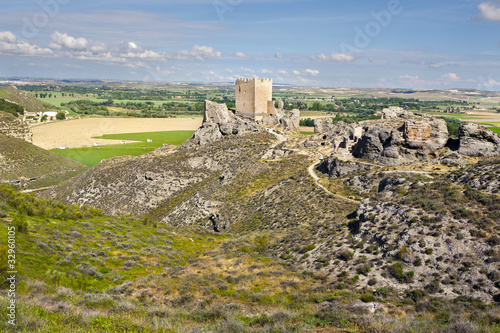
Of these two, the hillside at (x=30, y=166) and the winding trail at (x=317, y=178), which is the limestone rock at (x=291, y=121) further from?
the hillside at (x=30, y=166)

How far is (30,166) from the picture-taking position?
70125 millimetres

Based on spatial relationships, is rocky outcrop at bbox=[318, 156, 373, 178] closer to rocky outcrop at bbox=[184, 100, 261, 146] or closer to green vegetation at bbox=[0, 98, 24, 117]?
rocky outcrop at bbox=[184, 100, 261, 146]

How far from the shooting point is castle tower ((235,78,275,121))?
63188 mm

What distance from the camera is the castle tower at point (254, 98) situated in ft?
207

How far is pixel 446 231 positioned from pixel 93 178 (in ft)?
167

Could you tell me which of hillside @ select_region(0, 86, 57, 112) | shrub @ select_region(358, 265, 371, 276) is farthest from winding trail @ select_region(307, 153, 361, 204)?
hillside @ select_region(0, 86, 57, 112)

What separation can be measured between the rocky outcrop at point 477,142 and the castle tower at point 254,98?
36.9 m

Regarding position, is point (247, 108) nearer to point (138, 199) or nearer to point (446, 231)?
point (138, 199)

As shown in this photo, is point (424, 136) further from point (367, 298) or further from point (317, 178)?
point (367, 298)

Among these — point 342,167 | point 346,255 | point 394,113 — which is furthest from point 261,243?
point 394,113

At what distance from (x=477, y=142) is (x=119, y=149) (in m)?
84.2

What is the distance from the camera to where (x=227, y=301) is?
59.2ft

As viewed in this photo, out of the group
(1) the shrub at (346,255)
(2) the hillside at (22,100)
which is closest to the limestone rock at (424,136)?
(1) the shrub at (346,255)

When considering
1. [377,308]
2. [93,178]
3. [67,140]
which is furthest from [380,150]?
[67,140]
